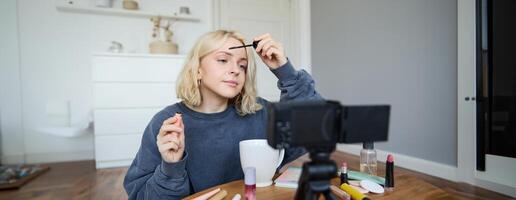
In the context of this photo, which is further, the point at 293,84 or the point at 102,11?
the point at 102,11

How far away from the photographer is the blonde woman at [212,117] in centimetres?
57

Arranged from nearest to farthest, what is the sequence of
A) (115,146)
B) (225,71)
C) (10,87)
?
(225,71), (115,146), (10,87)

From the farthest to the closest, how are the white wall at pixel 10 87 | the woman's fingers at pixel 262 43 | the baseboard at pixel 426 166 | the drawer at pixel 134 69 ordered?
1. the white wall at pixel 10 87
2. the drawer at pixel 134 69
3. the baseboard at pixel 426 166
4. the woman's fingers at pixel 262 43

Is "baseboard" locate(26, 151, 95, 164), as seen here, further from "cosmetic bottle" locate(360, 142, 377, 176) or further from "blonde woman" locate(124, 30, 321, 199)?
"cosmetic bottle" locate(360, 142, 377, 176)

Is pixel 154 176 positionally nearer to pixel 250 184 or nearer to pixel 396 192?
pixel 250 184

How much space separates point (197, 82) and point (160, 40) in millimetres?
2272

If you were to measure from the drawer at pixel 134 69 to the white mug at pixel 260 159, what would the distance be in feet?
6.51

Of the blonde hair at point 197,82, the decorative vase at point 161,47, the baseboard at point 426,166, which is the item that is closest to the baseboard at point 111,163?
the decorative vase at point 161,47

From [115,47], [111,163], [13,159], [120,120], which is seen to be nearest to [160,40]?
[115,47]

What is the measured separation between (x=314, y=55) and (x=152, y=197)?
3105 mm

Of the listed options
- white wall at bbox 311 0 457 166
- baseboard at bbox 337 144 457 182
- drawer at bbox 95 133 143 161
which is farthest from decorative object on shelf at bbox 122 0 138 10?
baseboard at bbox 337 144 457 182

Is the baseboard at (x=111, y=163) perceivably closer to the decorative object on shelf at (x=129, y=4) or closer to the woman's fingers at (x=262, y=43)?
the decorative object on shelf at (x=129, y=4)

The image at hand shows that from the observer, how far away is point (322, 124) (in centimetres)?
29

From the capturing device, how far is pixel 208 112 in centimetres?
80
